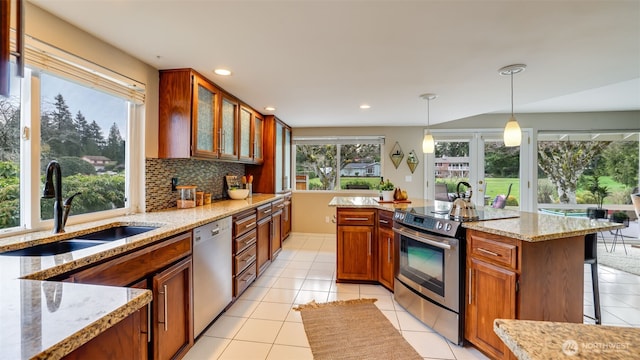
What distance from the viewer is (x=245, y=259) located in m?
2.80

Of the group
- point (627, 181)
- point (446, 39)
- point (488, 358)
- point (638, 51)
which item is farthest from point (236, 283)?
point (627, 181)

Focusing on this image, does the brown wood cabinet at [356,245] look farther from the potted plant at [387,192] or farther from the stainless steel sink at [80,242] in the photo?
the stainless steel sink at [80,242]

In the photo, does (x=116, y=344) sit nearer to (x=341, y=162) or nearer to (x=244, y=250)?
(x=244, y=250)

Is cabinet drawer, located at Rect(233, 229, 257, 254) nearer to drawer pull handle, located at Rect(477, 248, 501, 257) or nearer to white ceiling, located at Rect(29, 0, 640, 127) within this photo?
white ceiling, located at Rect(29, 0, 640, 127)

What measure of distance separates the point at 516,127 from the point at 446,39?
3.57 ft

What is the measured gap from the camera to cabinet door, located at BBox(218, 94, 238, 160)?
305cm

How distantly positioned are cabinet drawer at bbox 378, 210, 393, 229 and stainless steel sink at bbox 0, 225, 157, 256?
2.06 m

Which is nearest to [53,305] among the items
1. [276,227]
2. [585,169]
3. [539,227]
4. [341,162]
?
[539,227]

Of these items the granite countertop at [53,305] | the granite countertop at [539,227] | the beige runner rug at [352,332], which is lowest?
the beige runner rug at [352,332]

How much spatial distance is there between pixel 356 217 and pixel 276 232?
4.41ft

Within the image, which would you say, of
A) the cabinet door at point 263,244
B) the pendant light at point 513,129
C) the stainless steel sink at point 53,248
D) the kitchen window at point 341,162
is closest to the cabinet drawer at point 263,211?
the cabinet door at point 263,244

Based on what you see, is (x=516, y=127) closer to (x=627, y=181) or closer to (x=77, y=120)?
(x=77, y=120)

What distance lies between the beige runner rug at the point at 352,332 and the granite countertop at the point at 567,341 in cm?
147

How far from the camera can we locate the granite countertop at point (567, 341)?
22.0 inches
